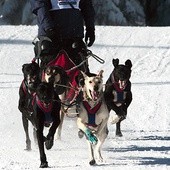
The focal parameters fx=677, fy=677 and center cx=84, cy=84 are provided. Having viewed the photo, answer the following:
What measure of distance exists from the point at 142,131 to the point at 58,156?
7.00 feet

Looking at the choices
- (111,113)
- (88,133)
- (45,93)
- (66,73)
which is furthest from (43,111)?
(111,113)

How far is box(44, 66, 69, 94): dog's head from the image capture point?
713cm

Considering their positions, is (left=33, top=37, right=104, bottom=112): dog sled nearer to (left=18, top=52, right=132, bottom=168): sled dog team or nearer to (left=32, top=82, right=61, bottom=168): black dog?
(left=18, top=52, right=132, bottom=168): sled dog team

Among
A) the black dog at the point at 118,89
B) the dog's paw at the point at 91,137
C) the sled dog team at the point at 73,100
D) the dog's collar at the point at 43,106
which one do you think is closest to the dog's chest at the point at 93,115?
the sled dog team at the point at 73,100

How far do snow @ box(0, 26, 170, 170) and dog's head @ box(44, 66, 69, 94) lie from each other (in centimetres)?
66

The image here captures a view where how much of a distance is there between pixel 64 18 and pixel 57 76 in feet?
2.08

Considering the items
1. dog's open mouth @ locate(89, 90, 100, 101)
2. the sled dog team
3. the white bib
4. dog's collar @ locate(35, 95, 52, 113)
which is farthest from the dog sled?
dog's collar @ locate(35, 95, 52, 113)

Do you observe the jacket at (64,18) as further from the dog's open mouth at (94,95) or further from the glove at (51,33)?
the dog's open mouth at (94,95)

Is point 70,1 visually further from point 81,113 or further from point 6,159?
point 6,159

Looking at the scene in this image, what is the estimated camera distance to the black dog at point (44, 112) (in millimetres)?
6121

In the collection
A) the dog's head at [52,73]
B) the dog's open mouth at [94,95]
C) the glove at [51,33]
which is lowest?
the dog's open mouth at [94,95]

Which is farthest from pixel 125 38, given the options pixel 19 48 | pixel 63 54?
pixel 63 54

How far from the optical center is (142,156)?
675 centimetres

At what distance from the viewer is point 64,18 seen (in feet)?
23.9
